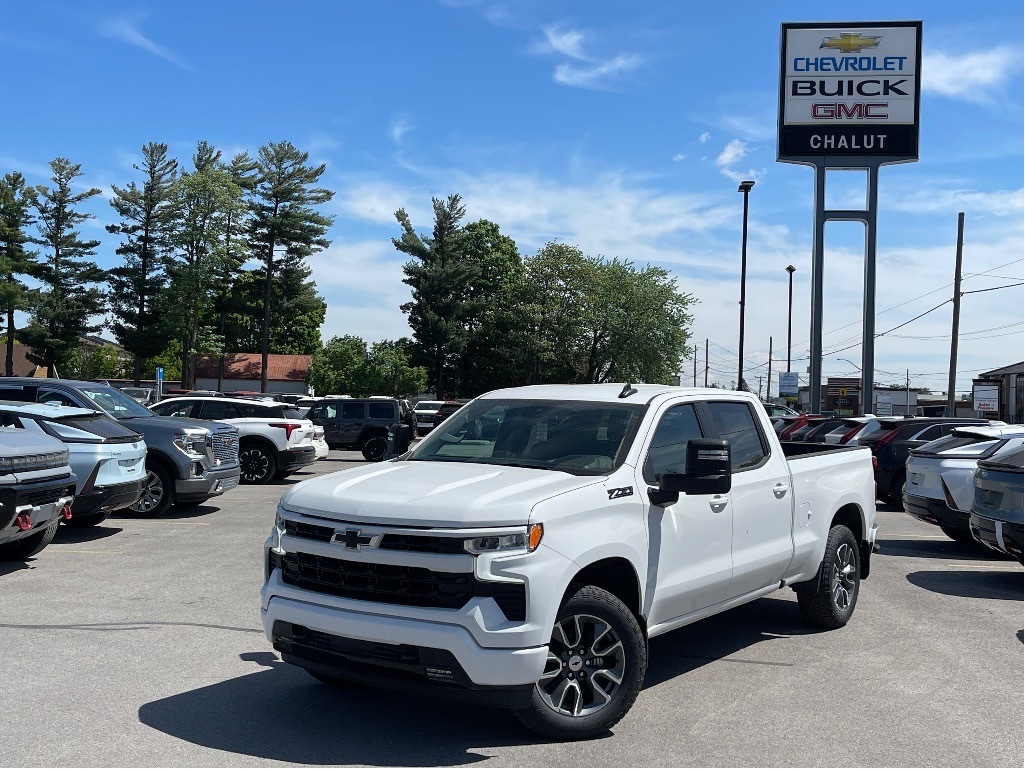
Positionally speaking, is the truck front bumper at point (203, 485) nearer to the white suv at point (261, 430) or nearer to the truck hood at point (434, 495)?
the white suv at point (261, 430)

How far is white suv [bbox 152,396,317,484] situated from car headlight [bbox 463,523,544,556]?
1458 cm

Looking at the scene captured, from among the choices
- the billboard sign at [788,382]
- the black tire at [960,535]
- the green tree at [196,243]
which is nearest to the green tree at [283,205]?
the green tree at [196,243]

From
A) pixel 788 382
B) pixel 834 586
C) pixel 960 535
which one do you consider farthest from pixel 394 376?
pixel 834 586

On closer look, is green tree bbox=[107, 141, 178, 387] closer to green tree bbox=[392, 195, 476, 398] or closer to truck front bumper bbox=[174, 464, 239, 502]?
green tree bbox=[392, 195, 476, 398]

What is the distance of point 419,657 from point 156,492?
10.2m

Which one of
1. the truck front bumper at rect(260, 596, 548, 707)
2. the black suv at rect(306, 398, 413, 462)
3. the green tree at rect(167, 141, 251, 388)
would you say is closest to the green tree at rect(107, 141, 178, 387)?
the green tree at rect(167, 141, 251, 388)

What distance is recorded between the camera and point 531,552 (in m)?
4.57

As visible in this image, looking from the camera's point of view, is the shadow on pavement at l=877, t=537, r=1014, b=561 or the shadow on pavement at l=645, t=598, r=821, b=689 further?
the shadow on pavement at l=877, t=537, r=1014, b=561

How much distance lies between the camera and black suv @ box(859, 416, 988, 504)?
17406 mm

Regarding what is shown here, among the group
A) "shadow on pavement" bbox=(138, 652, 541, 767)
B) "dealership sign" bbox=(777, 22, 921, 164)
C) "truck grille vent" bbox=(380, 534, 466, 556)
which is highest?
"dealership sign" bbox=(777, 22, 921, 164)

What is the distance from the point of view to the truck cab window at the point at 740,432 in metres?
6.53

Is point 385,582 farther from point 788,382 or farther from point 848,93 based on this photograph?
point 788,382

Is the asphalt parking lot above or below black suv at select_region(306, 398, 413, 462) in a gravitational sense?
below

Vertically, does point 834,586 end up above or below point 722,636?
above
